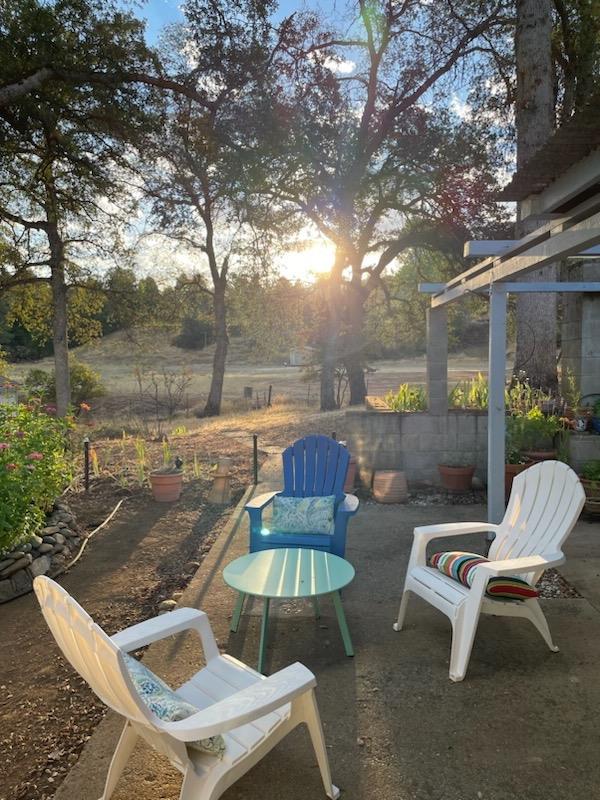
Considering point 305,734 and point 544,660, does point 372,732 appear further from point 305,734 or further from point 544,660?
point 544,660

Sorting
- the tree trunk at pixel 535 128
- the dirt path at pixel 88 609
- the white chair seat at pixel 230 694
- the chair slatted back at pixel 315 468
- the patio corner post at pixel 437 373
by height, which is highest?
the tree trunk at pixel 535 128

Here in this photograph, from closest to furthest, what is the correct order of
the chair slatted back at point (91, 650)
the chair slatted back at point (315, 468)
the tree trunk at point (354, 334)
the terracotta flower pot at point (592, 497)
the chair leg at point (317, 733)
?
the chair slatted back at point (91, 650)
the chair leg at point (317, 733)
the chair slatted back at point (315, 468)
the terracotta flower pot at point (592, 497)
the tree trunk at point (354, 334)

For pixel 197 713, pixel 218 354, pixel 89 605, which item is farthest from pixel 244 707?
pixel 218 354

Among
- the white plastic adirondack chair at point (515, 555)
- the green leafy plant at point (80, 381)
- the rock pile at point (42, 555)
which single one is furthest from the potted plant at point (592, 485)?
the green leafy plant at point (80, 381)

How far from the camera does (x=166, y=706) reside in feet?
5.24

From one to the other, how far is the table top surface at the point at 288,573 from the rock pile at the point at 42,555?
1.62 metres

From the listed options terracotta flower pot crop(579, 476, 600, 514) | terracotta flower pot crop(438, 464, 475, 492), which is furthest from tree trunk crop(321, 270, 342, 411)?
terracotta flower pot crop(579, 476, 600, 514)

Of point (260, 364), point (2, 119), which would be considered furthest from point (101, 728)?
point (260, 364)

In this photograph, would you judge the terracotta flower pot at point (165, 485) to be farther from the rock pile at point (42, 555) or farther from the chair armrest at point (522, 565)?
the chair armrest at point (522, 565)

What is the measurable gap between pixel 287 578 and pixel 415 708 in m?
0.79

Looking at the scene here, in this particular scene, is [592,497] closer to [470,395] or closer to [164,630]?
[470,395]

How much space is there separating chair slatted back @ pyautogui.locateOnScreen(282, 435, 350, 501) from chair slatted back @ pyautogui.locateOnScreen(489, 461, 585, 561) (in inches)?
44.9

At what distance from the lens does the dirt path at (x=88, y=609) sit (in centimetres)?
213

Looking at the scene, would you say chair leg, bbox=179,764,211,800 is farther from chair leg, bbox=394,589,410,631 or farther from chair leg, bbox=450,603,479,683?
chair leg, bbox=394,589,410,631
